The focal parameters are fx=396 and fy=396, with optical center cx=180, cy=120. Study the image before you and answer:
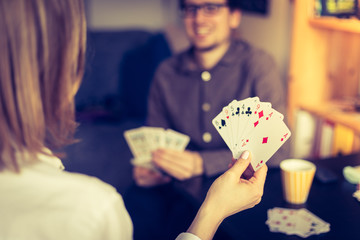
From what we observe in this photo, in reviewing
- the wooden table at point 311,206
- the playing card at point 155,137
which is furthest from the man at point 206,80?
the wooden table at point 311,206

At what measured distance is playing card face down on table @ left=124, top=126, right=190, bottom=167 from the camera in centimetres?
164

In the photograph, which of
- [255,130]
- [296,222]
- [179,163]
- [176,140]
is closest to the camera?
[255,130]

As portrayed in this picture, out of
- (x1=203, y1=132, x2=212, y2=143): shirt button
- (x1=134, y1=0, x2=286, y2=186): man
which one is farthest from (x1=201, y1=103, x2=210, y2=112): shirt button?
(x1=203, y1=132, x2=212, y2=143): shirt button

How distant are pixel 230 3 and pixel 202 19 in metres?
0.16

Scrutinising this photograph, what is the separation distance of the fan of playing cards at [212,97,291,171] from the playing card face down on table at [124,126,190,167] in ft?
2.29

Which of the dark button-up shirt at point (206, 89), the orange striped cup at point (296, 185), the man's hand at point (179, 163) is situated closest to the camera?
the orange striped cup at point (296, 185)

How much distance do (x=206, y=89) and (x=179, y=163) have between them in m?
0.40

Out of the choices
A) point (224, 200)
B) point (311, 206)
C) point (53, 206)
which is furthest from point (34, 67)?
point (311, 206)

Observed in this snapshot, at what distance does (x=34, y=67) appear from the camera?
65cm

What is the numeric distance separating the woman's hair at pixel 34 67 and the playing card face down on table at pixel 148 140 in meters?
0.93

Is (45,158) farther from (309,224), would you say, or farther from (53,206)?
(309,224)

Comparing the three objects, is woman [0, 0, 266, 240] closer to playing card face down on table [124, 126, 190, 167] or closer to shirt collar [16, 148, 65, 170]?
shirt collar [16, 148, 65, 170]

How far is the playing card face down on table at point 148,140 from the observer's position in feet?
5.38

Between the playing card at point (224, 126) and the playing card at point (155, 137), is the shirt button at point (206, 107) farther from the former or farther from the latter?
the playing card at point (224, 126)
